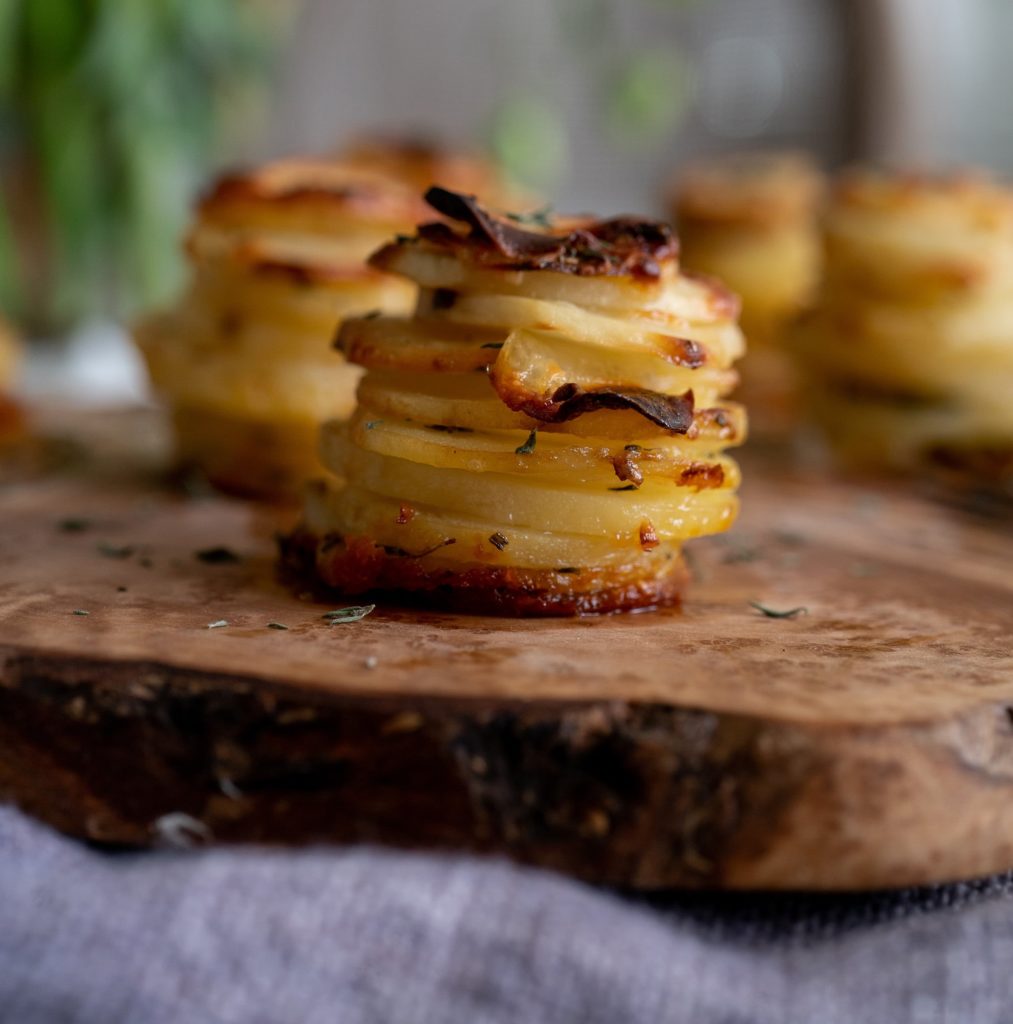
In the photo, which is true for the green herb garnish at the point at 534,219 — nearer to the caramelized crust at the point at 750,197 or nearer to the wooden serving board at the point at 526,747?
the wooden serving board at the point at 526,747

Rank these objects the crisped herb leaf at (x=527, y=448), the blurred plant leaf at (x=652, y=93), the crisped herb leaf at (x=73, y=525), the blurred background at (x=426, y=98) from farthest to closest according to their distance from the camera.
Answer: the blurred plant leaf at (x=652, y=93)
the blurred background at (x=426, y=98)
the crisped herb leaf at (x=73, y=525)
the crisped herb leaf at (x=527, y=448)

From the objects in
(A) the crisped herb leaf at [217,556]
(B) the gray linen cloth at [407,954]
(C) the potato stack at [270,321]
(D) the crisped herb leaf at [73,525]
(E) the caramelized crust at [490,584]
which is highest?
(C) the potato stack at [270,321]

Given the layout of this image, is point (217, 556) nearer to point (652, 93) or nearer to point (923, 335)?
point (923, 335)

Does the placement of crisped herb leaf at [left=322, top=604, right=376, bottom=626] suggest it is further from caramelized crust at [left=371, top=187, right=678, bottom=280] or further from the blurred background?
the blurred background

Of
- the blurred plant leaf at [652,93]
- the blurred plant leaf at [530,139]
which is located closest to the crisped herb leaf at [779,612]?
the blurred plant leaf at [652,93]

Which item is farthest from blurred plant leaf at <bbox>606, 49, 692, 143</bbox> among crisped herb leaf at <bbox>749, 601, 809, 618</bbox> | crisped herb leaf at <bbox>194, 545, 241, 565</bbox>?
crisped herb leaf at <bbox>749, 601, 809, 618</bbox>

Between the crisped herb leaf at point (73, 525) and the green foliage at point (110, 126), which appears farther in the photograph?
the green foliage at point (110, 126)

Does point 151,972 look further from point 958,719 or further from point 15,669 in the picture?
point 958,719
